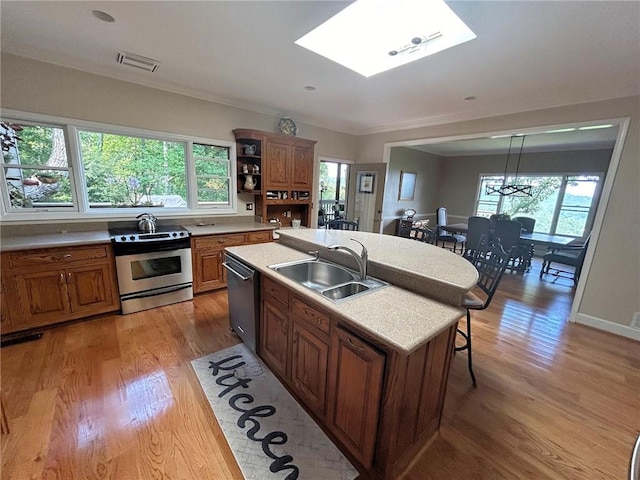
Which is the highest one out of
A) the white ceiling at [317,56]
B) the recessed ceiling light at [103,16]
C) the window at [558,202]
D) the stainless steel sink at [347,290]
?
the white ceiling at [317,56]

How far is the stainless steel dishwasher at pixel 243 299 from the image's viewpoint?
206 cm

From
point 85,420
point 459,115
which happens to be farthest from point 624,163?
point 85,420

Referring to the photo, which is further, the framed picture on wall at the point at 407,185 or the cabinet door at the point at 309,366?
the framed picture on wall at the point at 407,185

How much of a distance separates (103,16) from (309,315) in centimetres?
263

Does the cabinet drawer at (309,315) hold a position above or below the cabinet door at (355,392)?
above

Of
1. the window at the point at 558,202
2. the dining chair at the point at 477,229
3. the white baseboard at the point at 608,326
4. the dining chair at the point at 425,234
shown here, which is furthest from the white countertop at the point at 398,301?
the window at the point at 558,202

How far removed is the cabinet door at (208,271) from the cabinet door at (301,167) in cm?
167

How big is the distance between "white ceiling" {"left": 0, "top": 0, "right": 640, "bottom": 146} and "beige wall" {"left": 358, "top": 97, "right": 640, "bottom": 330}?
0.14m

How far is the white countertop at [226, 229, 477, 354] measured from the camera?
1.15m

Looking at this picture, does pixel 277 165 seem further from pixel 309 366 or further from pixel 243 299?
pixel 309 366

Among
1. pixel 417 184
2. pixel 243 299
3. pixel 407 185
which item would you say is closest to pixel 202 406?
pixel 243 299

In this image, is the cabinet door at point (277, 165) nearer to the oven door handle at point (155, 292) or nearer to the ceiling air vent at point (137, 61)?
the ceiling air vent at point (137, 61)

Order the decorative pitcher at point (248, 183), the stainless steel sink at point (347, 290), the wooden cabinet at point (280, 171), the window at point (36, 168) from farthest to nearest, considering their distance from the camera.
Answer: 1. the decorative pitcher at point (248, 183)
2. the wooden cabinet at point (280, 171)
3. the window at point (36, 168)
4. the stainless steel sink at point (347, 290)

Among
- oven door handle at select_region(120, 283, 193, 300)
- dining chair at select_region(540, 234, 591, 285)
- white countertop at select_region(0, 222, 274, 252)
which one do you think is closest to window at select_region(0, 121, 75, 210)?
white countertop at select_region(0, 222, 274, 252)
